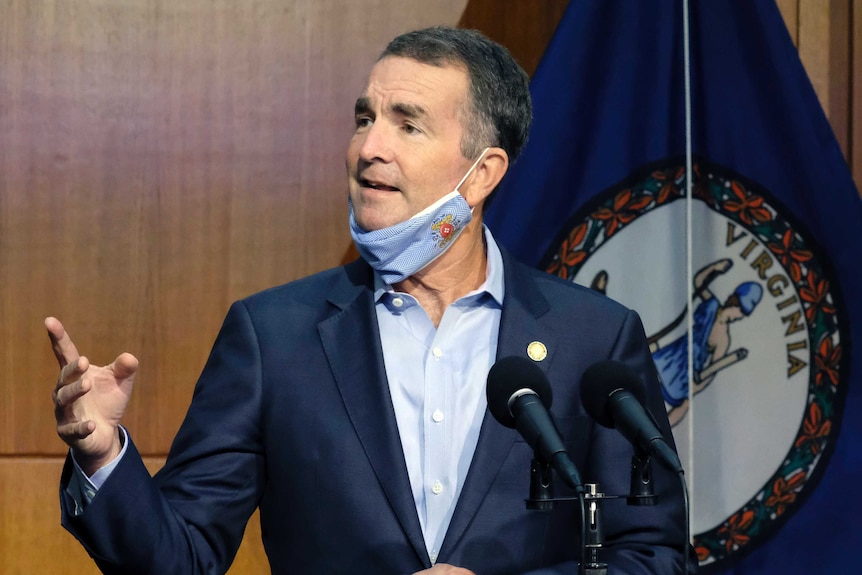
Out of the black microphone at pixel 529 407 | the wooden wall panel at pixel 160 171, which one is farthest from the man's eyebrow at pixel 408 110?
the wooden wall panel at pixel 160 171

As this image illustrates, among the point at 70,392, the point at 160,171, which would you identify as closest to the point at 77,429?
the point at 70,392

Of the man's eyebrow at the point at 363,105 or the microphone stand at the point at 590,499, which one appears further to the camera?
the man's eyebrow at the point at 363,105

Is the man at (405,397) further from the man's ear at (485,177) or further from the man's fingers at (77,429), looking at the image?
the man's fingers at (77,429)

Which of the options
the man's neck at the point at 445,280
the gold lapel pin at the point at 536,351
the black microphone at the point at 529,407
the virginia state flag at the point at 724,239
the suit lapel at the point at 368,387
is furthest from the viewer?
the virginia state flag at the point at 724,239

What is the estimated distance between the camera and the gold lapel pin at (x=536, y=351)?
6.75 feet

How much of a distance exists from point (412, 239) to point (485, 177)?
224 mm

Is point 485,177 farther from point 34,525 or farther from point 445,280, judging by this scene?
point 34,525

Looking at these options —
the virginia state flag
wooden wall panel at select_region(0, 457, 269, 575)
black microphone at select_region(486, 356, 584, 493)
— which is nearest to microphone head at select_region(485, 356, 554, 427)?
black microphone at select_region(486, 356, 584, 493)

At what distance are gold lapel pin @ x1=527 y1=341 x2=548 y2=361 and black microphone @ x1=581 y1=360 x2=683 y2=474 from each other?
0.38 meters

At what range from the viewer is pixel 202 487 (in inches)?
76.4

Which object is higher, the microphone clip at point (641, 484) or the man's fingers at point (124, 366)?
the man's fingers at point (124, 366)

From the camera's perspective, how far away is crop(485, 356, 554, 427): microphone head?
1.59 metres

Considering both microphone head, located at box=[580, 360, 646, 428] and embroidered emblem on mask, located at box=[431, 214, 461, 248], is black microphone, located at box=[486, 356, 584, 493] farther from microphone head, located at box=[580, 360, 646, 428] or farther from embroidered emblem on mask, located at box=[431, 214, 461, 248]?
embroidered emblem on mask, located at box=[431, 214, 461, 248]

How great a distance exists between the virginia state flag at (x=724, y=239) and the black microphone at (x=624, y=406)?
1211 millimetres
